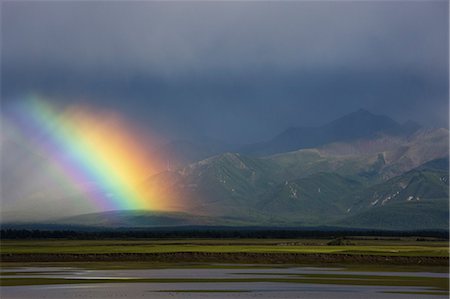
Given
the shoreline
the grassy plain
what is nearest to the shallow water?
the shoreline

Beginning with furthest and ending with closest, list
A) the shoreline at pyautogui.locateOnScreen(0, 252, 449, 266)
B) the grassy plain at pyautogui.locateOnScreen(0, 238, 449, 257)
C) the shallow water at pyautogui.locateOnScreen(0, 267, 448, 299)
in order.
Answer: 1. the grassy plain at pyautogui.locateOnScreen(0, 238, 449, 257)
2. the shoreline at pyautogui.locateOnScreen(0, 252, 449, 266)
3. the shallow water at pyautogui.locateOnScreen(0, 267, 448, 299)

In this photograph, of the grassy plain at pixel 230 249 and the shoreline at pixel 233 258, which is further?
the grassy plain at pixel 230 249

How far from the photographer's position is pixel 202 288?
64.1 metres

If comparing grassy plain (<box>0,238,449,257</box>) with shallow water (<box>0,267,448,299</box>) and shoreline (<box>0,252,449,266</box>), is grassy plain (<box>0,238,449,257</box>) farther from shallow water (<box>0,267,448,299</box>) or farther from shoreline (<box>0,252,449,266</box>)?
shallow water (<box>0,267,448,299</box>)

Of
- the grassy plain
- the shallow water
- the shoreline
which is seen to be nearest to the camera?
the shallow water

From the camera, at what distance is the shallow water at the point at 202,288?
5928 cm

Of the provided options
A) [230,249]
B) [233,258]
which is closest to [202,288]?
[233,258]

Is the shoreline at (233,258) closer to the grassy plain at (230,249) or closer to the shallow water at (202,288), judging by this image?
the grassy plain at (230,249)

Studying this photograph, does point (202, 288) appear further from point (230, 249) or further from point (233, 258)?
point (230, 249)

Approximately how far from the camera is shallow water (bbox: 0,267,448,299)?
194 feet

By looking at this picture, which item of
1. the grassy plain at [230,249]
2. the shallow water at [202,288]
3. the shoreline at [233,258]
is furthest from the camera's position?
the grassy plain at [230,249]

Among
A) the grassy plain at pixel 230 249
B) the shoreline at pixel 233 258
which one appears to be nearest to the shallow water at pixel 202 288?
the shoreline at pixel 233 258

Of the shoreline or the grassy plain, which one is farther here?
the grassy plain

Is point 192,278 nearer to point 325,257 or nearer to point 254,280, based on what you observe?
point 254,280
